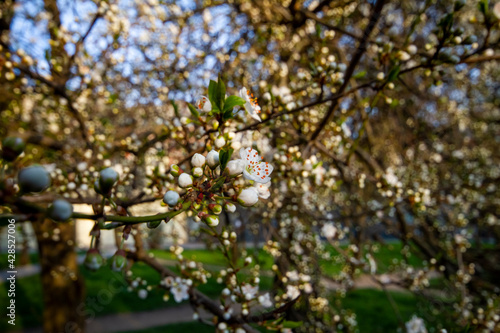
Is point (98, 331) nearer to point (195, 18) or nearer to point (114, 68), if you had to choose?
point (114, 68)

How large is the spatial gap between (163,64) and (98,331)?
5979mm

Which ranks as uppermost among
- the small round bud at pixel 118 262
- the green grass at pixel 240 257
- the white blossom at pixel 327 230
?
the small round bud at pixel 118 262

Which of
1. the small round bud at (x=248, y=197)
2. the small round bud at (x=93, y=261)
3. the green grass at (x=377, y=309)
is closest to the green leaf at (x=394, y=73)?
the small round bud at (x=248, y=197)

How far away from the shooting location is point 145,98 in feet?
16.0

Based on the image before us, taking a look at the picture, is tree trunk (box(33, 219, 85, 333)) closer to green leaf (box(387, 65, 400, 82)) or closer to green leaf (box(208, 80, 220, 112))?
green leaf (box(208, 80, 220, 112))

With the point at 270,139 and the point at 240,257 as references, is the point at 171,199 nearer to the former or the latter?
the point at 270,139

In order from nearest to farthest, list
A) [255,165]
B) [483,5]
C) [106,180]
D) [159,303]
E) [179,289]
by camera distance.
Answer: [106,180]
[255,165]
[483,5]
[179,289]
[159,303]

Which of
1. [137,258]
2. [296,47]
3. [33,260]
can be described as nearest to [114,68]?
[296,47]

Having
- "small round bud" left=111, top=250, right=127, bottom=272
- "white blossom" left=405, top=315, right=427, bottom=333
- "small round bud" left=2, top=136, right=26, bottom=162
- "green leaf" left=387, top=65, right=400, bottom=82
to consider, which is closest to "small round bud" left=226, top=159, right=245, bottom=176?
"small round bud" left=111, top=250, right=127, bottom=272

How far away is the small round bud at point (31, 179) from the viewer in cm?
61

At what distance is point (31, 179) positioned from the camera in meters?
0.62

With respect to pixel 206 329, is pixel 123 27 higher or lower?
higher

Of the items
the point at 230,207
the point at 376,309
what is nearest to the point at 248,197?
the point at 230,207

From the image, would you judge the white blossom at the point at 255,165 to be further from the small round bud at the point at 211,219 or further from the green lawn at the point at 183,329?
the green lawn at the point at 183,329
